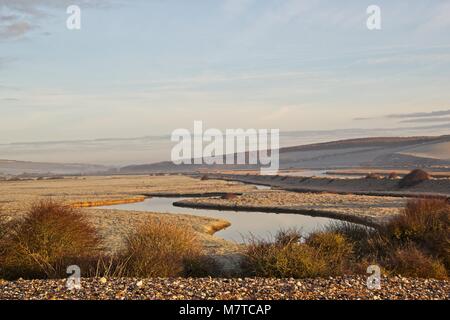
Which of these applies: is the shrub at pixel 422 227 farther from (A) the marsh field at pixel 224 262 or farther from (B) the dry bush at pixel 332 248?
(B) the dry bush at pixel 332 248

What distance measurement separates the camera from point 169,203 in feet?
145

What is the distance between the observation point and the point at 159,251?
1337 cm

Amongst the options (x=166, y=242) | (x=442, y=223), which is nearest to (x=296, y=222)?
(x=442, y=223)

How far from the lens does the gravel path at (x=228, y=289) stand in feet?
30.2

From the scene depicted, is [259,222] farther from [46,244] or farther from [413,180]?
[413,180]

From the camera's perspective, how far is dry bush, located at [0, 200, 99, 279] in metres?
12.6

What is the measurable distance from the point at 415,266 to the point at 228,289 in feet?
17.0

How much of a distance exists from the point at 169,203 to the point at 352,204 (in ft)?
50.0

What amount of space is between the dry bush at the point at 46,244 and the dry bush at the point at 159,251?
1.17 meters
